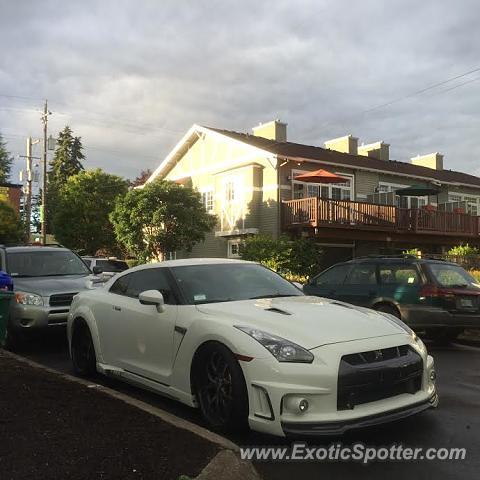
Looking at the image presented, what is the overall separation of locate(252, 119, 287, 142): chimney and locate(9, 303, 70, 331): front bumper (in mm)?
24427

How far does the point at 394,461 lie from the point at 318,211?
20340 millimetres

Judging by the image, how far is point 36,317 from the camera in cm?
902

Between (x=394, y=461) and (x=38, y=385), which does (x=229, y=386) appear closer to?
(x=394, y=461)

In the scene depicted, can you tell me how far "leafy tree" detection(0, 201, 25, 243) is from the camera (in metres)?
34.9

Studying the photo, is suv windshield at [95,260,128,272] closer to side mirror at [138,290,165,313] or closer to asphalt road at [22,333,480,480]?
asphalt road at [22,333,480,480]

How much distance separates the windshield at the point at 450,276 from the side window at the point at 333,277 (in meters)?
1.64

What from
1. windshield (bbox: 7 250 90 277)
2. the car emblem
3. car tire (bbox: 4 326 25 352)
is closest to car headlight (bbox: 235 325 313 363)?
the car emblem

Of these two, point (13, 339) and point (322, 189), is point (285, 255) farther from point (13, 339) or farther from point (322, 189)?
point (13, 339)

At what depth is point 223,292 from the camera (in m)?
5.64

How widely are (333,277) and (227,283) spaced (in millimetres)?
5607

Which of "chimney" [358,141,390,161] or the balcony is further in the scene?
"chimney" [358,141,390,161]

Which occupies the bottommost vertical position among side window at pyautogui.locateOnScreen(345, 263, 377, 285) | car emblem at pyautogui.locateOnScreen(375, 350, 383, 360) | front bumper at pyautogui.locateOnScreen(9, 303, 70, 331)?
front bumper at pyautogui.locateOnScreen(9, 303, 70, 331)

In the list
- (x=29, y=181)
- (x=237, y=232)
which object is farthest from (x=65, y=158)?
(x=237, y=232)

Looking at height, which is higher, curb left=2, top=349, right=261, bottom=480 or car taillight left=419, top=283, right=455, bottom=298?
car taillight left=419, top=283, right=455, bottom=298
